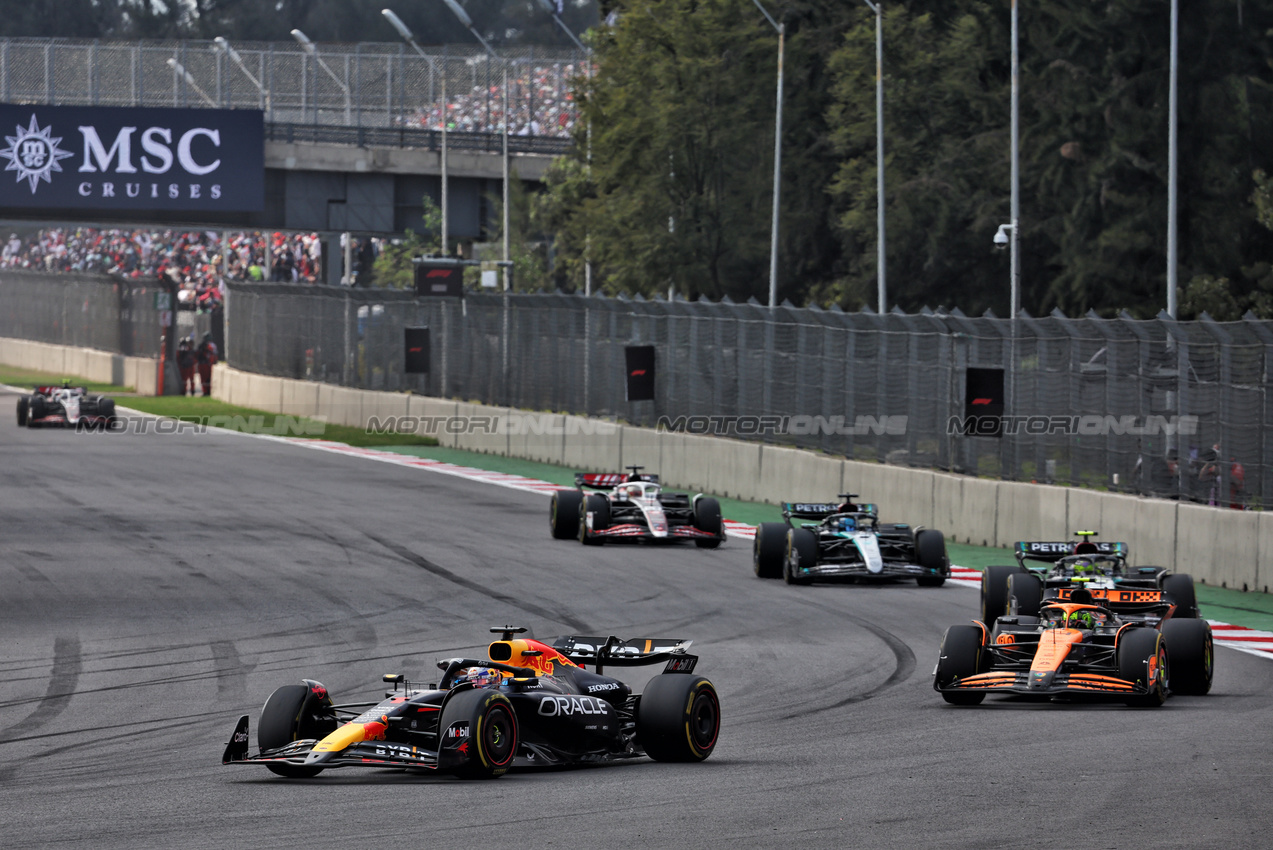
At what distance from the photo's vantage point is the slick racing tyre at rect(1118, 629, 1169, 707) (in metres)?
13.4

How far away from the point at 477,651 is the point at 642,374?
1728cm

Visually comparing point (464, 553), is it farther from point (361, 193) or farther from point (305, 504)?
point (361, 193)

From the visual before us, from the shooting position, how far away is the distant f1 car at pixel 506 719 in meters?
10.1

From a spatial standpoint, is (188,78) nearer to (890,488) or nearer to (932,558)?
(890,488)

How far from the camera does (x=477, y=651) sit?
15.5m

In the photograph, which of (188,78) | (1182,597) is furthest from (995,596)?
(188,78)

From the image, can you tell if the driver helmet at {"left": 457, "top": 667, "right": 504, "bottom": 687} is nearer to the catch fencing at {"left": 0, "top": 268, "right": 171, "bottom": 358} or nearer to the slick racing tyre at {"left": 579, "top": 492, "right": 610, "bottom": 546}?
the slick racing tyre at {"left": 579, "top": 492, "right": 610, "bottom": 546}

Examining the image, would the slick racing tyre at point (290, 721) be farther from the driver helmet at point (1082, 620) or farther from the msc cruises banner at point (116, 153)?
the msc cruises banner at point (116, 153)

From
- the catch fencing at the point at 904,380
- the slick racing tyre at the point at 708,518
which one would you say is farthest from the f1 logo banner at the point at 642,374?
the slick racing tyre at the point at 708,518

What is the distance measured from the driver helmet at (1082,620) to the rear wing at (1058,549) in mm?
1904

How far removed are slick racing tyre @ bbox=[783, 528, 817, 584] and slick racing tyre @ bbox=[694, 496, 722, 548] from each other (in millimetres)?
3109

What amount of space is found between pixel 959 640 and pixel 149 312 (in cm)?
4736

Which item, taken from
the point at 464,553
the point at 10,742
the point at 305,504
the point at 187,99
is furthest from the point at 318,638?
the point at 187,99

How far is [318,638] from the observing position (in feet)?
53.3
